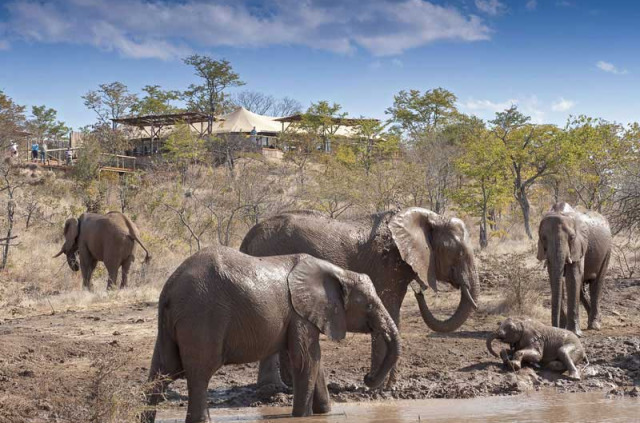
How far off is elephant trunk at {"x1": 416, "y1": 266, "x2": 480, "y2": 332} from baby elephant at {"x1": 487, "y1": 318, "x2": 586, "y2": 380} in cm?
89

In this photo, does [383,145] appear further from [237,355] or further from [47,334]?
[237,355]

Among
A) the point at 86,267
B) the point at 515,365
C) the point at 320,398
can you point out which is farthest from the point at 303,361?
the point at 86,267

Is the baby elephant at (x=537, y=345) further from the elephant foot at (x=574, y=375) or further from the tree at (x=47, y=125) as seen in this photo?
the tree at (x=47, y=125)

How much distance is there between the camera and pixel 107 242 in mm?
19109

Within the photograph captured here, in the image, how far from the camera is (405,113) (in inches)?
2320

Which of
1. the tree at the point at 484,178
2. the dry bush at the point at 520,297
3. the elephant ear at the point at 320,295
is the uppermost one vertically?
the tree at the point at 484,178

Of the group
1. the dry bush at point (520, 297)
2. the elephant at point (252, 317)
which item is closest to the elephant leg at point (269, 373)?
the elephant at point (252, 317)

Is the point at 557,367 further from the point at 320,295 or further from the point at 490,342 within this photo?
the point at 320,295

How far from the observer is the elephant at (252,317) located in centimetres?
754

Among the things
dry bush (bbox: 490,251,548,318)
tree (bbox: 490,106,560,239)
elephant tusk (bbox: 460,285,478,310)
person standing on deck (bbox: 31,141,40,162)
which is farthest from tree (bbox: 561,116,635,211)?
person standing on deck (bbox: 31,141,40,162)

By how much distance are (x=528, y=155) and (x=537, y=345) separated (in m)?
23.4

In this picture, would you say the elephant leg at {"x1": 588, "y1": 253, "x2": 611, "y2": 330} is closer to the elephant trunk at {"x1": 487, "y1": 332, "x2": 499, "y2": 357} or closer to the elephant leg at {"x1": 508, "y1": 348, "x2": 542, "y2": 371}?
the elephant leg at {"x1": 508, "y1": 348, "x2": 542, "y2": 371}

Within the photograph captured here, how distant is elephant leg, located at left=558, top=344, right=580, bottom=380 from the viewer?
11.2m

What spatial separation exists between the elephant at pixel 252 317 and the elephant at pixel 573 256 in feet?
18.0
